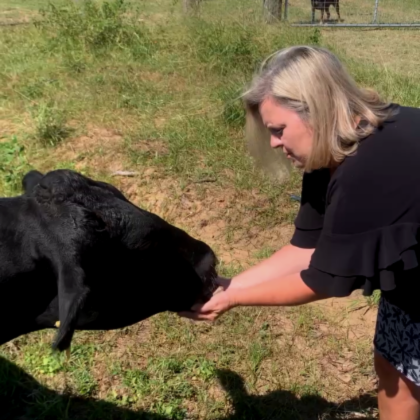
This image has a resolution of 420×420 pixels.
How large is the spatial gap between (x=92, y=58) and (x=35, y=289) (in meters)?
5.60

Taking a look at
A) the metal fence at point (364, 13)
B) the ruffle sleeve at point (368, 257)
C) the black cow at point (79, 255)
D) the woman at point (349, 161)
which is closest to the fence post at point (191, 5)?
the metal fence at point (364, 13)

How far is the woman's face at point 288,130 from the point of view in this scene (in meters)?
2.28

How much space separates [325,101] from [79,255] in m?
1.02

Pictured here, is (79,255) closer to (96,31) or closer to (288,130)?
(288,130)

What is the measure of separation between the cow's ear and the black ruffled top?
0.91 metres

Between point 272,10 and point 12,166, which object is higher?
point 272,10

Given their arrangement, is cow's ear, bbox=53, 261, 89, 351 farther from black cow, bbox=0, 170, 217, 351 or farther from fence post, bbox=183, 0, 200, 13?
fence post, bbox=183, 0, 200, 13

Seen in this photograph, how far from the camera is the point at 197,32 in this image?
24.9 ft

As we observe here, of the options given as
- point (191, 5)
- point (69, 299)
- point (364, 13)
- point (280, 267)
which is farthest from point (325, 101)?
point (364, 13)

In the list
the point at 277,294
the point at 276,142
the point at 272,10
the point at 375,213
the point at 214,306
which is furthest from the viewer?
the point at 272,10

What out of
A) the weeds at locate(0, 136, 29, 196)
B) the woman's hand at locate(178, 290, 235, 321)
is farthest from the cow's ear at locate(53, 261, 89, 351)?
the weeds at locate(0, 136, 29, 196)

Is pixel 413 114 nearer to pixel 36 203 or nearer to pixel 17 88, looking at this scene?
pixel 36 203

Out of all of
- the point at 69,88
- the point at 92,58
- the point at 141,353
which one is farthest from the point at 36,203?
the point at 92,58

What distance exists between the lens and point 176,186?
209 inches
